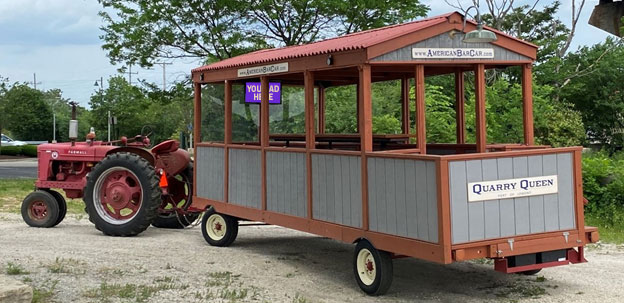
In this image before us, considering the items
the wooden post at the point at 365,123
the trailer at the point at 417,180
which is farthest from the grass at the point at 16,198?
the wooden post at the point at 365,123

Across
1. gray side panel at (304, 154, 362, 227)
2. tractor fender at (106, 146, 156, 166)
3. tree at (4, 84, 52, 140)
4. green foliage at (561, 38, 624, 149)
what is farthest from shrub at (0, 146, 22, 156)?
gray side panel at (304, 154, 362, 227)

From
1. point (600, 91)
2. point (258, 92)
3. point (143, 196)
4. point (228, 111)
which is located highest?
point (600, 91)

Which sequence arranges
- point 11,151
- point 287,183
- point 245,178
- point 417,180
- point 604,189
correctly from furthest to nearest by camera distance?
point 11,151
point 604,189
point 245,178
point 287,183
point 417,180

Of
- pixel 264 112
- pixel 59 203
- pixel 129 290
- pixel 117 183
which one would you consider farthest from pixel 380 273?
pixel 59 203

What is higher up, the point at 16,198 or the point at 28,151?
the point at 28,151

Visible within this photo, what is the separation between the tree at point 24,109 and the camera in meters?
46.1

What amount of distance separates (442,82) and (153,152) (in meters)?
10.5

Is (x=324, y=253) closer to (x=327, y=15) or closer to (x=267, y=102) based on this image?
(x=267, y=102)

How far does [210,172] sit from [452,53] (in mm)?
4164

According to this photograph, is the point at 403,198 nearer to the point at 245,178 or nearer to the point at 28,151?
the point at 245,178

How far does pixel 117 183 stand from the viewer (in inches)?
411

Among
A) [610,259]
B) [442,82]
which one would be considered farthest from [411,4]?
[610,259]

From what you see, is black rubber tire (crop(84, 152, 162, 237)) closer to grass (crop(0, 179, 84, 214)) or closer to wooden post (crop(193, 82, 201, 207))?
wooden post (crop(193, 82, 201, 207))

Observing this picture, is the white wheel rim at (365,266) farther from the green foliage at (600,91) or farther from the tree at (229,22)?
the green foliage at (600,91)
